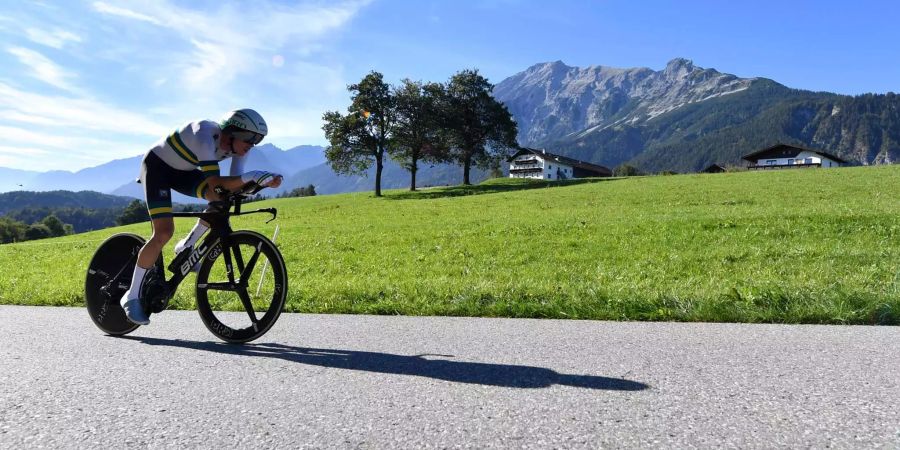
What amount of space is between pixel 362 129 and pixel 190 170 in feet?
167

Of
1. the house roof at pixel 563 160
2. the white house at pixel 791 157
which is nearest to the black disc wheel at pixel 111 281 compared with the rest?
the house roof at pixel 563 160

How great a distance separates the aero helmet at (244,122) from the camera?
4430 mm

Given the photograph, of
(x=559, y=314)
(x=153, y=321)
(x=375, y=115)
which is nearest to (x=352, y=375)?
(x=559, y=314)

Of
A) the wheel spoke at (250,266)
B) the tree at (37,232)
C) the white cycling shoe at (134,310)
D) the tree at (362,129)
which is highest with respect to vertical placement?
the tree at (362,129)

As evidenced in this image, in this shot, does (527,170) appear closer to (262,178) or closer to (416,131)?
(416,131)

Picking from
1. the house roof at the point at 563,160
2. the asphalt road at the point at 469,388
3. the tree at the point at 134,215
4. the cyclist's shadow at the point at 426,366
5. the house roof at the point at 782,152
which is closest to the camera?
the asphalt road at the point at 469,388

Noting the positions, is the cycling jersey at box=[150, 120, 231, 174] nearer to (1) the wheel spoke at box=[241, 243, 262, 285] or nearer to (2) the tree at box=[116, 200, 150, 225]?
(1) the wheel spoke at box=[241, 243, 262, 285]

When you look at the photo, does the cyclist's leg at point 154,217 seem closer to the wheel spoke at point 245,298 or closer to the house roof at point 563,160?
the wheel spoke at point 245,298

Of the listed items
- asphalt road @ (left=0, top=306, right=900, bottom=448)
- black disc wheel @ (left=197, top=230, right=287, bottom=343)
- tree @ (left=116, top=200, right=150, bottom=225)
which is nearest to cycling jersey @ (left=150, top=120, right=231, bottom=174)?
black disc wheel @ (left=197, top=230, right=287, bottom=343)

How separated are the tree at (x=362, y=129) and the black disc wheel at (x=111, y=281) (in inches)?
1898

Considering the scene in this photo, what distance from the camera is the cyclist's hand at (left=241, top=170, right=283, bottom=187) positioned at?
4184 millimetres

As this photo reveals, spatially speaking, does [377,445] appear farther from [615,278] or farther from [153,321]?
[615,278]

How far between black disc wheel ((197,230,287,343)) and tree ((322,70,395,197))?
49.0 metres

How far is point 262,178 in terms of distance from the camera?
4.24 metres
